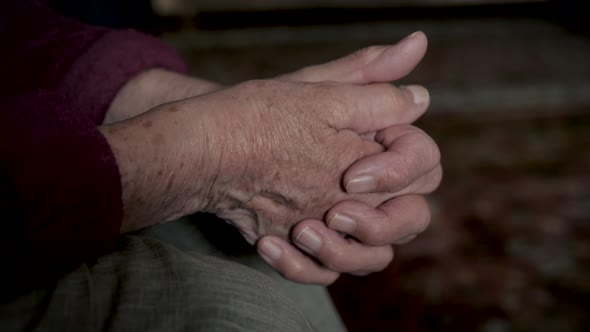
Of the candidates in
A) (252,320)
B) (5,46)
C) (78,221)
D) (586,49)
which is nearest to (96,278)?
(78,221)

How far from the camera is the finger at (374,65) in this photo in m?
0.87

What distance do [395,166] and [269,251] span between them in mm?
241

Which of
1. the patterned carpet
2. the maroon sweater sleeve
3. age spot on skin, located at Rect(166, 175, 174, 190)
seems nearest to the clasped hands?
age spot on skin, located at Rect(166, 175, 174, 190)

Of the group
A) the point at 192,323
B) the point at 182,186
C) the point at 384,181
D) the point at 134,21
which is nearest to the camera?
the point at 192,323

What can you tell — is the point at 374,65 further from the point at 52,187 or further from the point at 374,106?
the point at 52,187

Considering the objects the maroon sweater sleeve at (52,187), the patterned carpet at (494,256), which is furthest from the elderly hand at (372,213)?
the patterned carpet at (494,256)

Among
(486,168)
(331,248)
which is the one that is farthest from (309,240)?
(486,168)

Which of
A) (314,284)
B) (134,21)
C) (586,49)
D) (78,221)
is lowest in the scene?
(586,49)

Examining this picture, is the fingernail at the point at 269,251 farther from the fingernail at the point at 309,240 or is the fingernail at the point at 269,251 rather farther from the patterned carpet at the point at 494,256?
the patterned carpet at the point at 494,256

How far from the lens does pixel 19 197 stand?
19.0 inches

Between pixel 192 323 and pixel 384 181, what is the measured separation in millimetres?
432

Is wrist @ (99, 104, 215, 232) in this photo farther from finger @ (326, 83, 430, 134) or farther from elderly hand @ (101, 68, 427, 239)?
finger @ (326, 83, 430, 134)

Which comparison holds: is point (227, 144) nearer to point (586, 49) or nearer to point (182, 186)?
point (182, 186)

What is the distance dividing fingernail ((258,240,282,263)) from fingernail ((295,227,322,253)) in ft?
0.12
